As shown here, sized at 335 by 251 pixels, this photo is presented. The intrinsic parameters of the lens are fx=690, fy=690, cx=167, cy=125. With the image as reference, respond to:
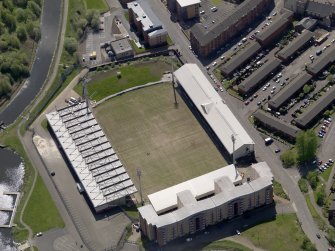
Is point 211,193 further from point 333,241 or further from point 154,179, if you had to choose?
point 333,241

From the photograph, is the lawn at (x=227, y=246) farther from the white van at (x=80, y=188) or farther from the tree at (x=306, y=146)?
the white van at (x=80, y=188)

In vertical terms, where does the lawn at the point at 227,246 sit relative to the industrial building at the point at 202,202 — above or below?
below

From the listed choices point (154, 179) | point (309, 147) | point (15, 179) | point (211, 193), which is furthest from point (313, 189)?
point (15, 179)

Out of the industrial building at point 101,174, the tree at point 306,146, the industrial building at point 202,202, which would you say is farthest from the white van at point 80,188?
the tree at point 306,146

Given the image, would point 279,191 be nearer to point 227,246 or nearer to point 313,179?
point 313,179

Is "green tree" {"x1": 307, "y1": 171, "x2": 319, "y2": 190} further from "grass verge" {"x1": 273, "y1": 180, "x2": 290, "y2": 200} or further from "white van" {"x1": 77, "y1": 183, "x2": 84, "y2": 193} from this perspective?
"white van" {"x1": 77, "y1": 183, "x2": 84, "y2": 193}
